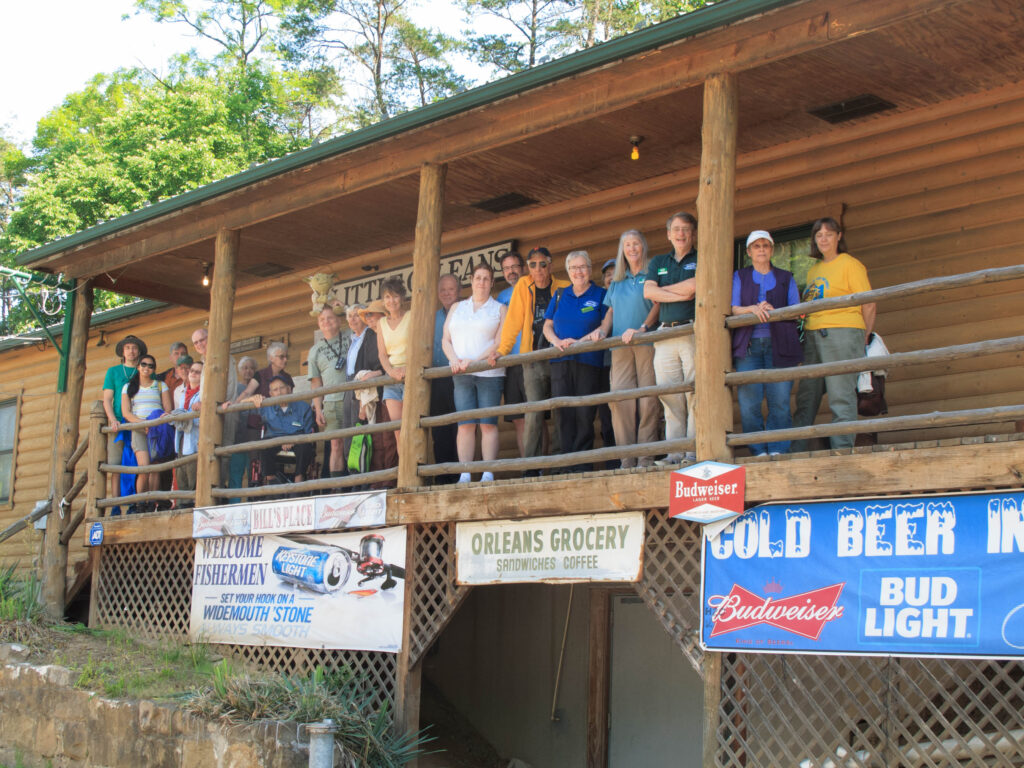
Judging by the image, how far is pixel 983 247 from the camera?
8.23 m

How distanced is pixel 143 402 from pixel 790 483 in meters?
7.66

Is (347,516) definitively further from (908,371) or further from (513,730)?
(908,371)

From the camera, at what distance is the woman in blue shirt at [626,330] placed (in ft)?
26.0

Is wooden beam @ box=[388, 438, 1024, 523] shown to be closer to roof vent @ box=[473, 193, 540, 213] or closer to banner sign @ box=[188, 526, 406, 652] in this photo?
banner sign @ box=[188, 526, 406, 652]

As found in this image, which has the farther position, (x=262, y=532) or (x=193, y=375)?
(x=193, y=375)

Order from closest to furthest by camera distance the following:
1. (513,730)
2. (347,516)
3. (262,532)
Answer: (347,516) → (262,532) → (513,730)

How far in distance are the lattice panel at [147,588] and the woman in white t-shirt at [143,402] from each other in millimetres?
720

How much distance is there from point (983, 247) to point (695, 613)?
11.3ft

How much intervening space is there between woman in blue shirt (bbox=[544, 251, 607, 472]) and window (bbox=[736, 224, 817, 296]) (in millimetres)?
1682

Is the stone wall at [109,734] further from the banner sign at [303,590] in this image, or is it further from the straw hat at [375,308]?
the straw hat at [375,308]

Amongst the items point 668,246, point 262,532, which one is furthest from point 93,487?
point 668,246

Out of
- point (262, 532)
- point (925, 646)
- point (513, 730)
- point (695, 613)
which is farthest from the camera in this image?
point (513, 730)

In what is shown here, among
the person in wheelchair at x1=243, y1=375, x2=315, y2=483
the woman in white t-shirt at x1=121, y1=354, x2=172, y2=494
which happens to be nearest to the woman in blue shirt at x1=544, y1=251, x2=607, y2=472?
the person in wheelchair at x1=243, y1=375, x2=315, y2=483

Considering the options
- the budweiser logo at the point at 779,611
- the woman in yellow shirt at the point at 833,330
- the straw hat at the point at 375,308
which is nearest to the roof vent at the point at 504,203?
the straw hat at the point at 375,308
